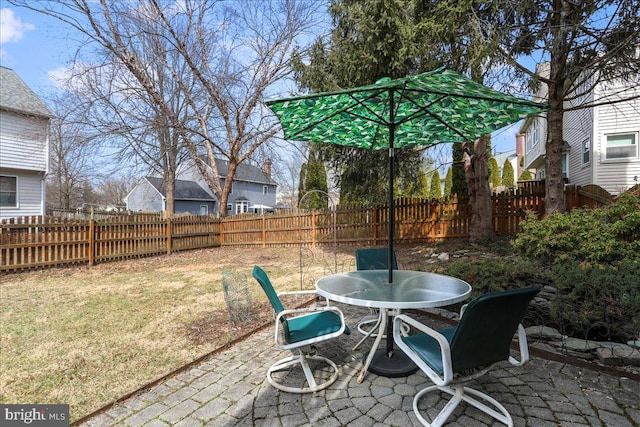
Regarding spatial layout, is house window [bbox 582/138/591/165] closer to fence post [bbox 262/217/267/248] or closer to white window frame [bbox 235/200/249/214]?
fence post [bbox 262/217/267/248]

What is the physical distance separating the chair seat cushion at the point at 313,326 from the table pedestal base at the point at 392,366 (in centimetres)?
40

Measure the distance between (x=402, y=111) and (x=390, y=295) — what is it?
6.85ft

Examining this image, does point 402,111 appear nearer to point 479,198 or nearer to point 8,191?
point 479,198

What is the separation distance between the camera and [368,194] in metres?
9.54

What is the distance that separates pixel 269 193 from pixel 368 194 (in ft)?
87.8

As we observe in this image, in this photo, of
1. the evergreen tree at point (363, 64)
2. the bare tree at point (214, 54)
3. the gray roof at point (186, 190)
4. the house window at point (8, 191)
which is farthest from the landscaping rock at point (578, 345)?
the gray roof at point (186, 190)

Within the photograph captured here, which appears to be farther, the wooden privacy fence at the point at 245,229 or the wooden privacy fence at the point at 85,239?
the wooden privacy fence at the point at 245,229

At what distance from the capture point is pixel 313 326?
2641 mm

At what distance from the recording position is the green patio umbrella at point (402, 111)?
8.13 ft

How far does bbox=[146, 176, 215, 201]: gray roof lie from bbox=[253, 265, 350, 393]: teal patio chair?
25.9 m

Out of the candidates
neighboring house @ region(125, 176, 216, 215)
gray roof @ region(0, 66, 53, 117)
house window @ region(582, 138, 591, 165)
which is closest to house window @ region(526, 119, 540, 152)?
house window @ region(582, 138, 591, 165)

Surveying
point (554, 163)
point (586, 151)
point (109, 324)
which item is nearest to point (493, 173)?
point (586, 151)

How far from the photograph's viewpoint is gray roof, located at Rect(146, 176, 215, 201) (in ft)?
87.9

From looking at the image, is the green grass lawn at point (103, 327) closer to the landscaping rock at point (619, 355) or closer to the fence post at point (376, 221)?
the fence post at point (376, 221)
